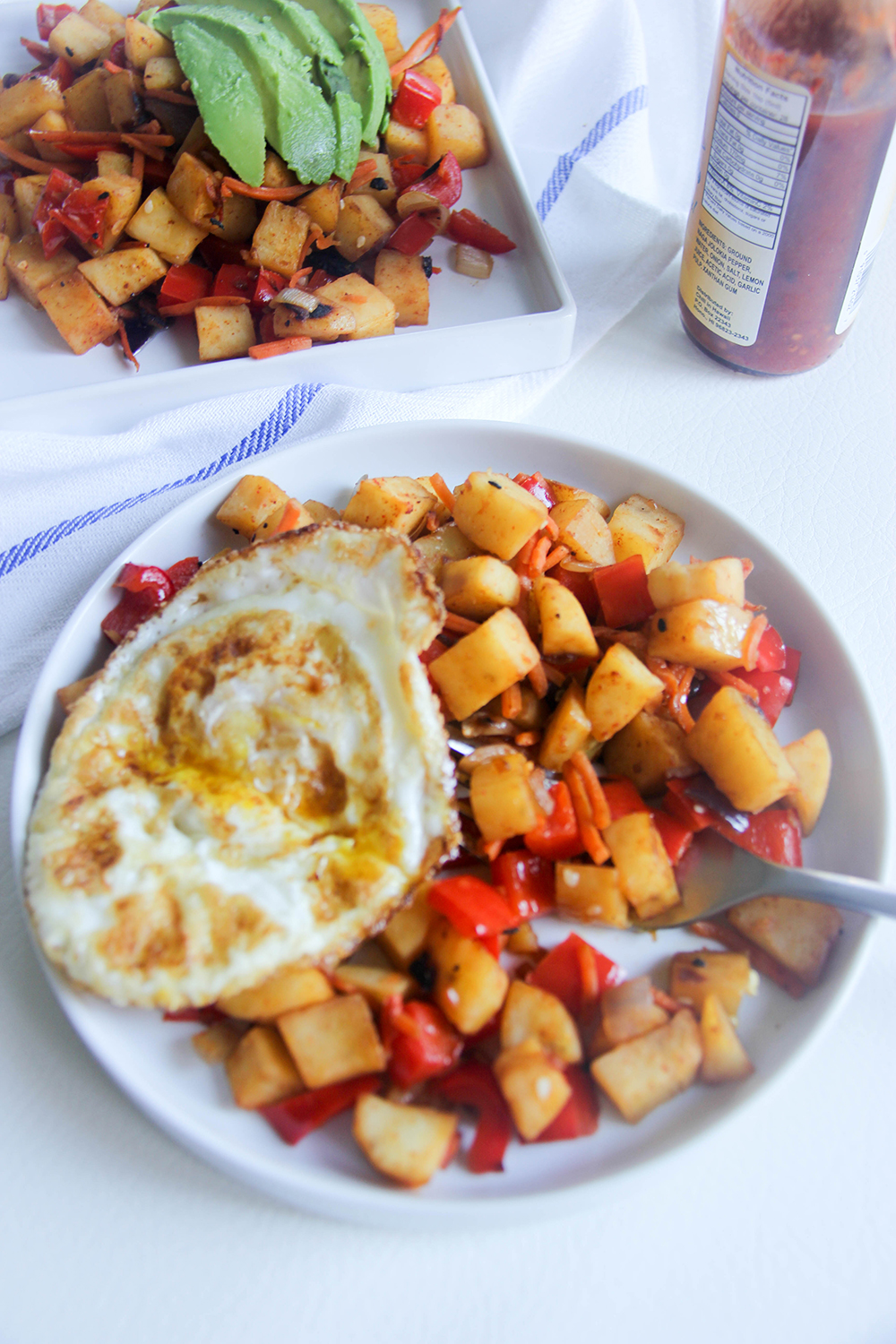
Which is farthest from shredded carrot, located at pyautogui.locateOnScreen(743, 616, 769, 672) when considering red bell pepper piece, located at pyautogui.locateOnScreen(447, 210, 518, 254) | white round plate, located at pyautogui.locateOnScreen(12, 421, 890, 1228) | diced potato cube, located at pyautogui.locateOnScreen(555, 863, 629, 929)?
red bell pepper piece, located at pyautogui.locateOnScreen(447, 210, 518, 254)

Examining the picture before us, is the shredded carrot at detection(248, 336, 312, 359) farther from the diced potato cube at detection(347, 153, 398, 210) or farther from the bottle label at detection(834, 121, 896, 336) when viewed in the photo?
the bottle label at detection(834, 121, 896, 336)

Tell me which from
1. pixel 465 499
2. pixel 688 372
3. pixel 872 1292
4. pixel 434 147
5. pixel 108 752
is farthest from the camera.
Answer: pixel 434 147

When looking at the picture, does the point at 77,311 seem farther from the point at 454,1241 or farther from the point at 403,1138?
the point at 454,1241

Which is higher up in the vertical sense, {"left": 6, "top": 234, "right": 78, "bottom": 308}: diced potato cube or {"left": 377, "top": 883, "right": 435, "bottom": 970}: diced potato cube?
{"left": 6, "top": 234, "right": 78, "bottom": 308}: diced potato cube

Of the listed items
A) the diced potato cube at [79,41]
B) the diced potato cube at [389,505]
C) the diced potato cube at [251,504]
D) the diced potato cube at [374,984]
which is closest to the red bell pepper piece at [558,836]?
the diced potato cube at [374,984]

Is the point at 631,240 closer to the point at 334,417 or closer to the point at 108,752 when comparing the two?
the point at 334,417

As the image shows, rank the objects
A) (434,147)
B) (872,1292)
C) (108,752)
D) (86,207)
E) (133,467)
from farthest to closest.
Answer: (434,147), (86,207), (133,467), (108,752), (872,1292)

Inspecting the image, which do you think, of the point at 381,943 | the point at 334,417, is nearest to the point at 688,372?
the point at 334,417
